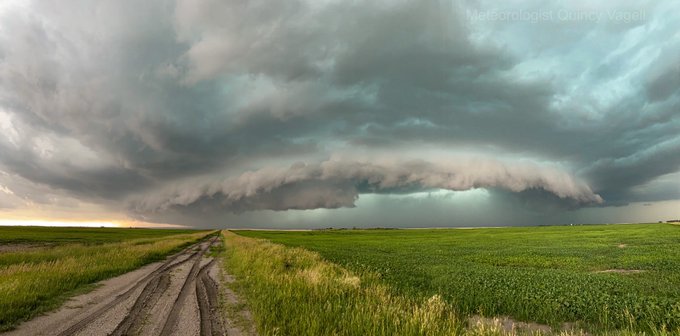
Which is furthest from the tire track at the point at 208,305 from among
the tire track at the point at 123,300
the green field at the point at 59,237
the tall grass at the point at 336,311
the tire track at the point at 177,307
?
the green field at the point at 59,237

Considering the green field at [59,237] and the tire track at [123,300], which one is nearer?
the tire track at [123,300]

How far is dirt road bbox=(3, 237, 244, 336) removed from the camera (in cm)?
1035

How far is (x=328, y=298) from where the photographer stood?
12.3 m

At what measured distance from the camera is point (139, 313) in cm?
1236

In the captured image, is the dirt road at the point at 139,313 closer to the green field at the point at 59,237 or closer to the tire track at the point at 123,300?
the tire track at the point at 123,300

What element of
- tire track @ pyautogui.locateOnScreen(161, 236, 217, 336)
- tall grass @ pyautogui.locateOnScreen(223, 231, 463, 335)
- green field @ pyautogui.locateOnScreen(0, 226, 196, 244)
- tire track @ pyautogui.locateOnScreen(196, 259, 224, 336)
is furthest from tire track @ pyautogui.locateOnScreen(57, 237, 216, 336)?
green field @ pyautogui.locateOnScreen(0, 226, 196, 244)

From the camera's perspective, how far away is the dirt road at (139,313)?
34.0 feet

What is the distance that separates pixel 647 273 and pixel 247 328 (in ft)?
85.5

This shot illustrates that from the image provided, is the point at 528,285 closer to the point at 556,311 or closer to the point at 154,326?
the point at 556,311

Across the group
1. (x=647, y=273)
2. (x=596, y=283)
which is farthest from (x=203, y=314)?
(x=647, y=273)

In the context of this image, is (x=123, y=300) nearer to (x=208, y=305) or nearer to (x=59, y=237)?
(x=208, y=305)

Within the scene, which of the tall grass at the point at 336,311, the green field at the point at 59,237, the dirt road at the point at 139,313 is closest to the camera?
the tall grass at the point at 336,311

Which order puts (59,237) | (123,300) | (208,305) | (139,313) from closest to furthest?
(139,313), (208,305), (123,300), (59,237)

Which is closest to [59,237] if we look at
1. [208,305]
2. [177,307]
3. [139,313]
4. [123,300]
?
[123,300]
